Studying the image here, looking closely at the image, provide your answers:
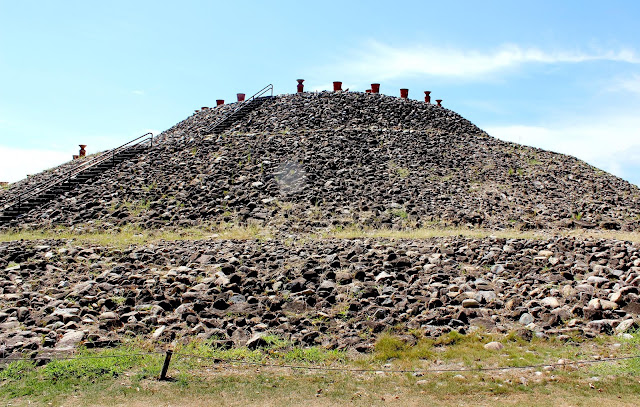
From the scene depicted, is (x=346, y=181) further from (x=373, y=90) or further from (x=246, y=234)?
(x=373, y=90)

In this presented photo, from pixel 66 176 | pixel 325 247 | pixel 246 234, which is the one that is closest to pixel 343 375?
pixel 325 247

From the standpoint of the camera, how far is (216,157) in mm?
26172

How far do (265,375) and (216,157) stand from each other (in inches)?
737

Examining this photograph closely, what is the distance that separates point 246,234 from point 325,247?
13.4 ft

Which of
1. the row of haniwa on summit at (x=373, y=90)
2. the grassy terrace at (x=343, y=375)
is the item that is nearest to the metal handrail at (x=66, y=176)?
the row of haniwa on summit at (x=373, y=90)

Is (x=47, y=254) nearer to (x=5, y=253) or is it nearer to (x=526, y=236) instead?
(x=5, y=253)

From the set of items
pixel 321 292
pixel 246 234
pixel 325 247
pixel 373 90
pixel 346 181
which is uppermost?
pixel 373 90

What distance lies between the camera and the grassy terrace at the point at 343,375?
25.3 ft

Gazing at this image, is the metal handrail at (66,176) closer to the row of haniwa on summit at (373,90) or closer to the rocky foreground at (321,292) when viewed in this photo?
the row of haniwa on summit at (373,90)

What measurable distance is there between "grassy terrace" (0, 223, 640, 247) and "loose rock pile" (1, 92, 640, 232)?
621 millimetres

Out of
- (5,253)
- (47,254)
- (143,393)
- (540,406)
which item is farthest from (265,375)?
(5,253)

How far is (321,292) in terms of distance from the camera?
38.3 feet

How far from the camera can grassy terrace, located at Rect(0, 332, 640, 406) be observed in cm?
772

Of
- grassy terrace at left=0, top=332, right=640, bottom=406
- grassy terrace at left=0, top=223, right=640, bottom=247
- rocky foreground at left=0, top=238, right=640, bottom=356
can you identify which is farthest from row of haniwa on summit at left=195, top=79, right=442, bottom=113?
grassy terrace at left=0, top=332, right=640, bottom=406
